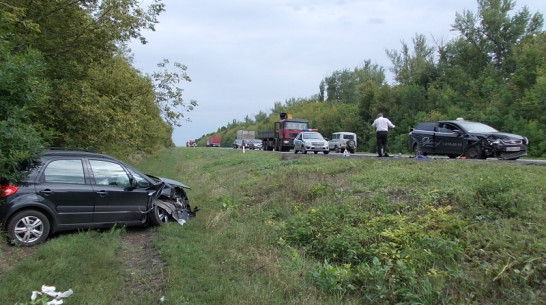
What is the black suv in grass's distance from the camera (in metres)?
6.88

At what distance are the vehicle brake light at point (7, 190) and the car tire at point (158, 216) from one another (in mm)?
2669

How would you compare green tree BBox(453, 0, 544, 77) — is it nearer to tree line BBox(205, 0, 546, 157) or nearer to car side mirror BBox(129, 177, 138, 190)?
tree line BBox(205, 0, 546, 157)

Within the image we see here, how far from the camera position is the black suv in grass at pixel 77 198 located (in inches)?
271

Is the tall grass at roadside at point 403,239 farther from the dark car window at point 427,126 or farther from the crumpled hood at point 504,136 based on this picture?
the dark car window at point 427,126

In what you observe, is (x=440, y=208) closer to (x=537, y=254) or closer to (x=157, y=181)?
(x=537, y=254)

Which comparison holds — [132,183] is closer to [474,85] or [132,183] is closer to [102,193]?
[102,193]

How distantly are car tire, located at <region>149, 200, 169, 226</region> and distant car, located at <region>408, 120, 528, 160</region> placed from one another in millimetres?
11160

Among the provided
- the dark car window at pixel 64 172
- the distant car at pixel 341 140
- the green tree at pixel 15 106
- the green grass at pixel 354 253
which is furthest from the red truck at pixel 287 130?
the green tree at pixel 15 106

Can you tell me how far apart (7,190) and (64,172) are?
98 cm

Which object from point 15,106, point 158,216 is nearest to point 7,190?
point 15,106

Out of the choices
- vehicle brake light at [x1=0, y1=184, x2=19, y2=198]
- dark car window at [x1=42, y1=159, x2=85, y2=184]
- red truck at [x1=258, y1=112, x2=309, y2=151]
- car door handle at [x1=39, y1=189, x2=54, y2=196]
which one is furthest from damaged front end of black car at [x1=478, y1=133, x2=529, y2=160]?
red truck at [x1=258, y1=112, x2=309, y2=151]

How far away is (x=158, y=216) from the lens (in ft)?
29.2

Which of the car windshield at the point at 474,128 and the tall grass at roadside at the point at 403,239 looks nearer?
the tall grass at roadside at the point at 403,239

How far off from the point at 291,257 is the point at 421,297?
2105 millimetres
